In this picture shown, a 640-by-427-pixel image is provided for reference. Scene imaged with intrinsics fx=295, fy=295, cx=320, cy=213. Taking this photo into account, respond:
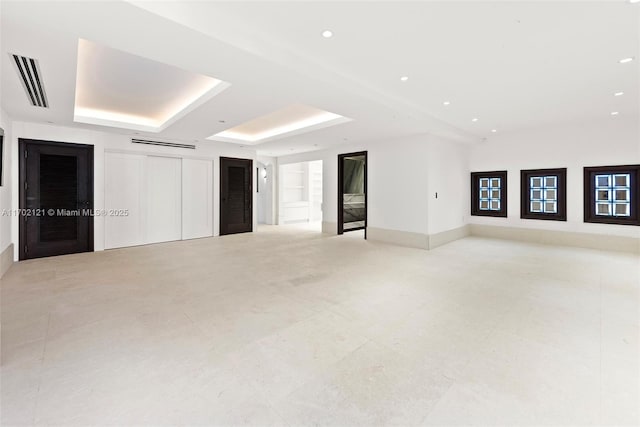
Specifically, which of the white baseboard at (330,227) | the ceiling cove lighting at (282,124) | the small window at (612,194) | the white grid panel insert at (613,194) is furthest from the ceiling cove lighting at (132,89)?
the white grid panel insert at (613,194)

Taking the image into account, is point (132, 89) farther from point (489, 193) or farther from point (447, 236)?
point (489, 193)

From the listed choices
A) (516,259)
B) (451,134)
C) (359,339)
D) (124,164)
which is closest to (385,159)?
(451,134)

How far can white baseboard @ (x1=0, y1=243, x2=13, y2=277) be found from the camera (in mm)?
4609

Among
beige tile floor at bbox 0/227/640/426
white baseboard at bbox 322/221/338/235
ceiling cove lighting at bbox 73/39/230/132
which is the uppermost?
ceiling cove lighting at bbox 73/39/230/132

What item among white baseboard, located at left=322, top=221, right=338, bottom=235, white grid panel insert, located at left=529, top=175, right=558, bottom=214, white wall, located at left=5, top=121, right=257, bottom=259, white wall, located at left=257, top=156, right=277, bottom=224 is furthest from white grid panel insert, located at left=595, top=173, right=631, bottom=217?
white wall, located at left=257, top=156, right=277, bottom=224

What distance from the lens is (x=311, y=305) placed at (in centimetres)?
334

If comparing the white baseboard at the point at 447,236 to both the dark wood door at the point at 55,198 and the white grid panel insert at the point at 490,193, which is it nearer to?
A: the white grid panel insert at the point at 490,193

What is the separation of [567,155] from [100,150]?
10.7 m

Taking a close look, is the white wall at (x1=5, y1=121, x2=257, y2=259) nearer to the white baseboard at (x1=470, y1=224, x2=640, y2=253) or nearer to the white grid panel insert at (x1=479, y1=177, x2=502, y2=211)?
the white grid panel insert at (x1=479, y1=177, x2=502, y2=211)

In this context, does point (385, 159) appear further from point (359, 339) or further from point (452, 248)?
point (359, 339)

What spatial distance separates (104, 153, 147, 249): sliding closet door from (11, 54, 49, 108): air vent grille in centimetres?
232

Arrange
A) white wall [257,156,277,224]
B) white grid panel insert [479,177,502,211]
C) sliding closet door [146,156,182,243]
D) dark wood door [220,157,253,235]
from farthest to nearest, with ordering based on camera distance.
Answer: white wall [257,156,277,224]
dark wood door [220,157,253,235]
white grid panel insert [479,177,502,211]
sliding closet door [146,156,182,243]

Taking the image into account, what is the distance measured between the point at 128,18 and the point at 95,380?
8.99 feet

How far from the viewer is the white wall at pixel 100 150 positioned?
18.1 ft
